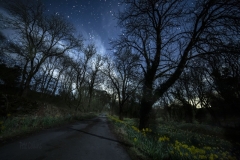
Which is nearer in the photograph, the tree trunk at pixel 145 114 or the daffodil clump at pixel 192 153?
the daffodil clump at pixel 192 153

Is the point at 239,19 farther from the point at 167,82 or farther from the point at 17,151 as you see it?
the point at 17,151

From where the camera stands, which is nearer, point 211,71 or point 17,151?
point 17,151

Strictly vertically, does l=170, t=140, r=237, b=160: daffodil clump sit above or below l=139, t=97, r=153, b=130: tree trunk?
below

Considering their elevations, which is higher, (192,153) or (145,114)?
(145,114)

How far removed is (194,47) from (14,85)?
2211cm

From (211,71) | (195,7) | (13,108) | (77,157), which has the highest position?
(195,7)

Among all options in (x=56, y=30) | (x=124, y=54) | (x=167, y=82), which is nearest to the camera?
(x=167, y=82)

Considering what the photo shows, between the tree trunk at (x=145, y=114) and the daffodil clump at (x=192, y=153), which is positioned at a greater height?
the tree trunk at (x=145, y=114)

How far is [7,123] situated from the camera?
544cm

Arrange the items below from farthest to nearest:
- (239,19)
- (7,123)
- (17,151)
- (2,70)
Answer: (2,70)
(7,123)
(239,19)
(17,151)

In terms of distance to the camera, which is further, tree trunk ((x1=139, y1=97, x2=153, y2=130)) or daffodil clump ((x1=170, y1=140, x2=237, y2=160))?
tree trunk ((x1=139, y1=97, x2=153, y2=130))

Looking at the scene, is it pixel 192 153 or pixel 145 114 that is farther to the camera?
pixel 145 114

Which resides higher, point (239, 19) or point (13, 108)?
point (239, 19)

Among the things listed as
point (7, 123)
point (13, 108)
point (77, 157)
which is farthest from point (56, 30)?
point (77, 157)
